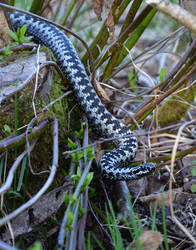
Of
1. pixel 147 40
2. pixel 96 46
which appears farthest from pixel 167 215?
pixel 147 40

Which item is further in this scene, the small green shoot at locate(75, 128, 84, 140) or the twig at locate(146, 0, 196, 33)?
the small green shoot at locate(75, 128, 84, 140)

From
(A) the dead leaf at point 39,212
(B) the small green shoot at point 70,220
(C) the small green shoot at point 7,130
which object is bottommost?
(A) the dead leaf at point 39,212

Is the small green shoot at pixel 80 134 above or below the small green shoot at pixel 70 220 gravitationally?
Result: above

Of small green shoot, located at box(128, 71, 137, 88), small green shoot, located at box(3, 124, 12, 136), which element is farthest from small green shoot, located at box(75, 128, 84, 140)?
small green shoot, located at box(128, 71, 137, 88)

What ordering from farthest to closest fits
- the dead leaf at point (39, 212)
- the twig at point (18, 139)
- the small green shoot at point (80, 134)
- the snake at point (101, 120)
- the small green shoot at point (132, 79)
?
the small green shoot at point (132, 79) < the snake at point (101, 120) < the small green shoot at point (80, 134) < the dead leaf at point (39, 212) < the twig at point (18, 139)

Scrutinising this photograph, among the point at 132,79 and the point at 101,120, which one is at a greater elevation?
the point at 132,79

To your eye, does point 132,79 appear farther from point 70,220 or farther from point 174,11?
point 70,220

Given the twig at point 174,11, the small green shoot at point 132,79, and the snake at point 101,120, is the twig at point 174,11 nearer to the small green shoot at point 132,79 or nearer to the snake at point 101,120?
the snake at point 101,120

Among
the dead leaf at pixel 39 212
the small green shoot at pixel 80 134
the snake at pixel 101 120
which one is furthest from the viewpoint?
the snake at pixel 101 120

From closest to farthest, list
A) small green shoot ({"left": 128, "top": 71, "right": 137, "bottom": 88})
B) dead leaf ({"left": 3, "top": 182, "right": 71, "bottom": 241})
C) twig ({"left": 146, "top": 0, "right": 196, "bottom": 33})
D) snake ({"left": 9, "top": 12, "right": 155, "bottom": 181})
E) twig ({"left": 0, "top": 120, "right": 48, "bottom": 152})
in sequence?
1. twig ({"left": 146, "top": 0, "right": 196, "bottom": 33})
2. twig ({"left": 0, "top": 120, "right": 48, "bottom": 152})
3. dead leaf ({"left": 3, "top": 182, "right": 71, "bottom": 241})
4. snake ({"left": 9, "top": 12, "right": 155, "bottom": 181})
5. small green shoot ({"left": 128, "top": 71, "right": 137, "bottom": 88})

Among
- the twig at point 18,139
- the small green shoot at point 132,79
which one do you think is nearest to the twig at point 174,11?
the twig at point 18,139

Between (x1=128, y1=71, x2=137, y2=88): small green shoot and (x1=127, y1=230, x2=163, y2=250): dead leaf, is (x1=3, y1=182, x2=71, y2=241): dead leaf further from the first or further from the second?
(x1=128, y1=71, x2=137, y2=88): small green shoot

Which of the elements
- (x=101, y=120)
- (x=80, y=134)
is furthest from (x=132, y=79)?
(x=80, y=134)
